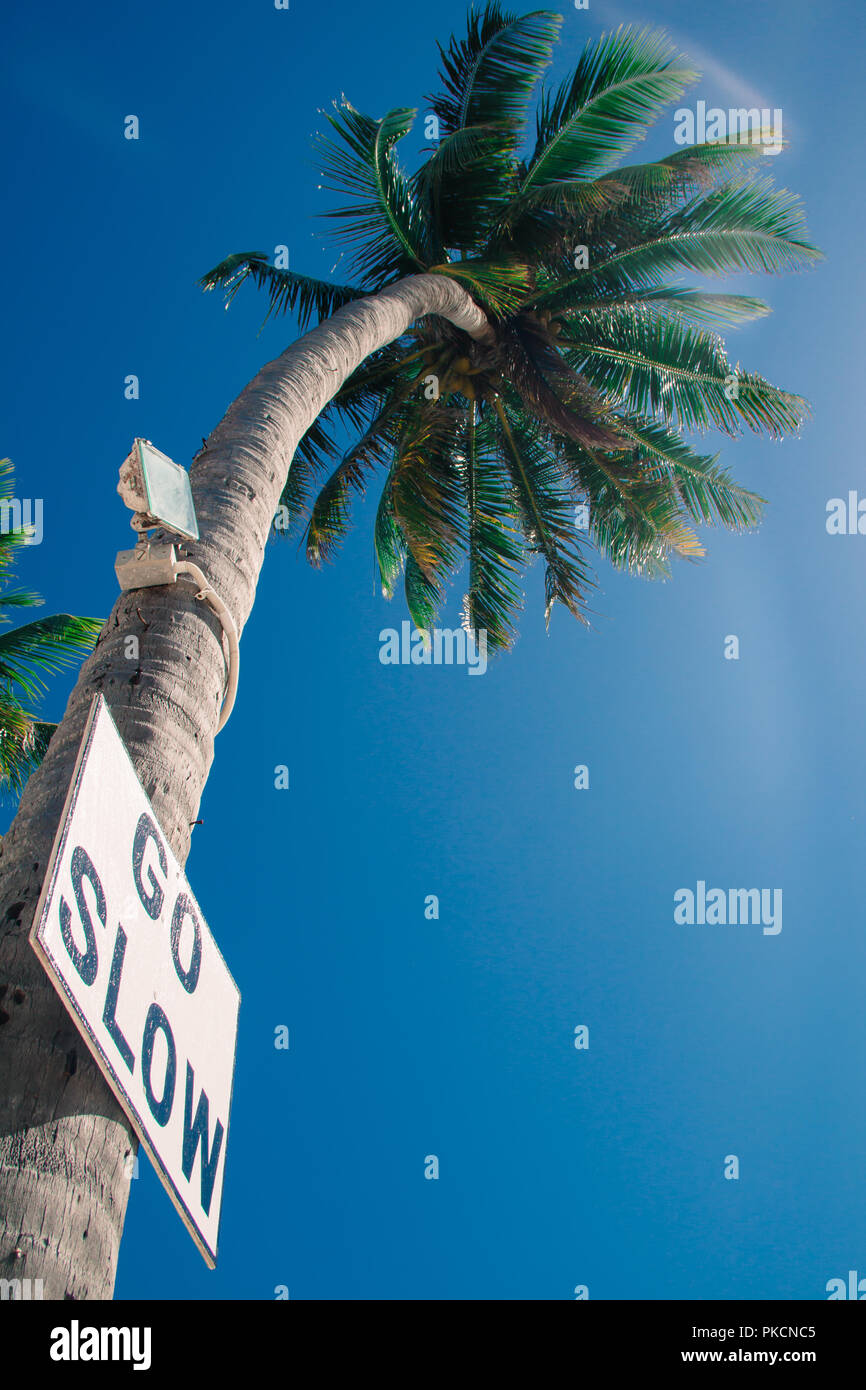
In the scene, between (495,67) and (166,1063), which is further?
(495,67)

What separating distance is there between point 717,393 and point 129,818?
992 centimetres

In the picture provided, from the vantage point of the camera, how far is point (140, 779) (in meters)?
2.68

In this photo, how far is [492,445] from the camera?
11195 mm

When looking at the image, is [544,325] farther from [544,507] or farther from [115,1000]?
[115,1000]

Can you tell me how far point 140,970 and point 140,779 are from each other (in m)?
0.78

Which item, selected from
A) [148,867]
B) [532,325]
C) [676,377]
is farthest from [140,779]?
[676,377]

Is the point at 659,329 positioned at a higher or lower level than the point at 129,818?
higher

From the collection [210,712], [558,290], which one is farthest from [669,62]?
[210,712]

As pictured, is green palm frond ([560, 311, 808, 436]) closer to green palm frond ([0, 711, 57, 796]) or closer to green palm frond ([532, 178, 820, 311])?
green palm frond ([532, 178, 820, 311])

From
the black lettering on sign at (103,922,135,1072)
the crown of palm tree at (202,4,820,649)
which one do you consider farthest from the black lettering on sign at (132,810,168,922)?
the crown of palm tree at (202,4,820,649)

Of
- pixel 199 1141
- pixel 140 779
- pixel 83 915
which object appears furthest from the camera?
pixel 140 779

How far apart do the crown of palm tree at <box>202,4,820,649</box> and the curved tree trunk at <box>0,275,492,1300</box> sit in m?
4.28

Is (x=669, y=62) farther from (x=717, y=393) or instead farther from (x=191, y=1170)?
(x=191, y=1170)

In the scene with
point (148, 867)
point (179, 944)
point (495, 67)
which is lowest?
point (179, 944)
